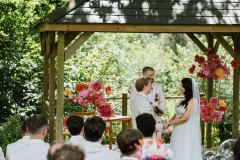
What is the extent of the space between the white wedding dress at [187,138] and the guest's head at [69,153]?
5.73 m

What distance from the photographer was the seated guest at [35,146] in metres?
5.56

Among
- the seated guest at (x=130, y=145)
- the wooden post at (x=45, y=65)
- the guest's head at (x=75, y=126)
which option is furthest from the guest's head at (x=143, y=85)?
the seated guest at (x=130, y=145)

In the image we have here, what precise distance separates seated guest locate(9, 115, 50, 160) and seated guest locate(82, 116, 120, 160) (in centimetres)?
40

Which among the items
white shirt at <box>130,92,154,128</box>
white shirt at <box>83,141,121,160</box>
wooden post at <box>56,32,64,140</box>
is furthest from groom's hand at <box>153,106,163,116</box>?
white shirt at <box>83,141,121,160</box>

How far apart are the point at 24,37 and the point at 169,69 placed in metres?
6.55

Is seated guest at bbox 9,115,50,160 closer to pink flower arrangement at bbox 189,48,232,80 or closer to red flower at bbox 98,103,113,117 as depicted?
red flower at bbox 98,103,113,117

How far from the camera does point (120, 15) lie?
9.82 metres

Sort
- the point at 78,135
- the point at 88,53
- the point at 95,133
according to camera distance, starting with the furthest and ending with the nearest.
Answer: the point at 88,53 < the point at 78,135 < the point at 95,133

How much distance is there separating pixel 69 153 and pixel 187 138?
5.97 meters

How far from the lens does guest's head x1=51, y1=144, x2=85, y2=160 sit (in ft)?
11.5

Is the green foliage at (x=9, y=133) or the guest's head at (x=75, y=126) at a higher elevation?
the guest's head at (x=75, y=126)

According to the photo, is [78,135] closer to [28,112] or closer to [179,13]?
[179,13]

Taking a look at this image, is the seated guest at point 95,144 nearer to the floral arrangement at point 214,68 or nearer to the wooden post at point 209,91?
the floral arrangement at point 214,68

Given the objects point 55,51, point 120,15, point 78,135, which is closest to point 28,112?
point 55,51
